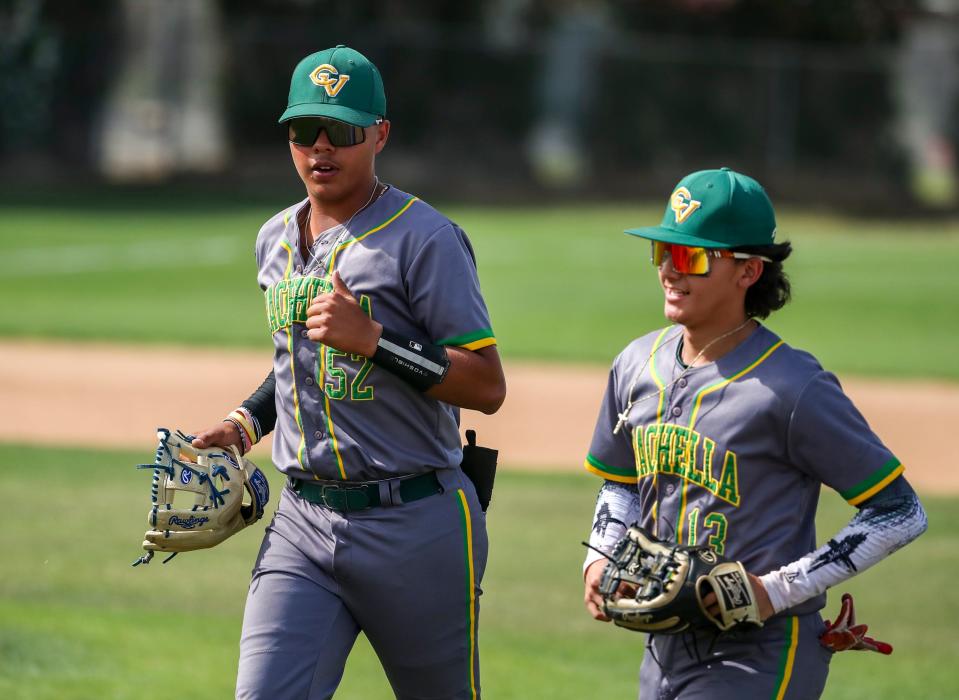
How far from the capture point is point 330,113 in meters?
4.50

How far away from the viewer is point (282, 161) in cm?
3253

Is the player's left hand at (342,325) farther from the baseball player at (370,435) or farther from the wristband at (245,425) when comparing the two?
the wristband at (245,425)

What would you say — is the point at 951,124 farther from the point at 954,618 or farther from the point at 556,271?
the point at 954,618

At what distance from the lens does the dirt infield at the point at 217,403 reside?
12.2 meters

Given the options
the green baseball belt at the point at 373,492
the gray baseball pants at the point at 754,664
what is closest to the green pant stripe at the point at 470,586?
the green baseball belt at the point at 373,492

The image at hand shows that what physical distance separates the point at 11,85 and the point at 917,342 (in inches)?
813

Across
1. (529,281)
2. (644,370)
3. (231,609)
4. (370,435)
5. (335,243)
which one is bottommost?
(529,281)

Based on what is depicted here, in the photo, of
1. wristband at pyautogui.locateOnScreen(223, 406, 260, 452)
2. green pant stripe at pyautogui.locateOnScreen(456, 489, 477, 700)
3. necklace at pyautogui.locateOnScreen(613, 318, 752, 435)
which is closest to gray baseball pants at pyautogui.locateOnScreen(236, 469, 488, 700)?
green pant stripe at pyautogui.locateOnScreen(456, 489, 477, 700)

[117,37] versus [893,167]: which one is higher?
[117,37]

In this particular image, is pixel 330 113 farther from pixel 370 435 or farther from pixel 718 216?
pixel 718 216

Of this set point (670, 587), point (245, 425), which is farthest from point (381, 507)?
point (670, 587)

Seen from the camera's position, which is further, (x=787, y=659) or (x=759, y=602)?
(x=787, y=659)

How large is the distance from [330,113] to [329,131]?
0.18ft

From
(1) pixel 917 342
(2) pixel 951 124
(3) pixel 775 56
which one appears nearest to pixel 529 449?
(1) pixel 917 342
